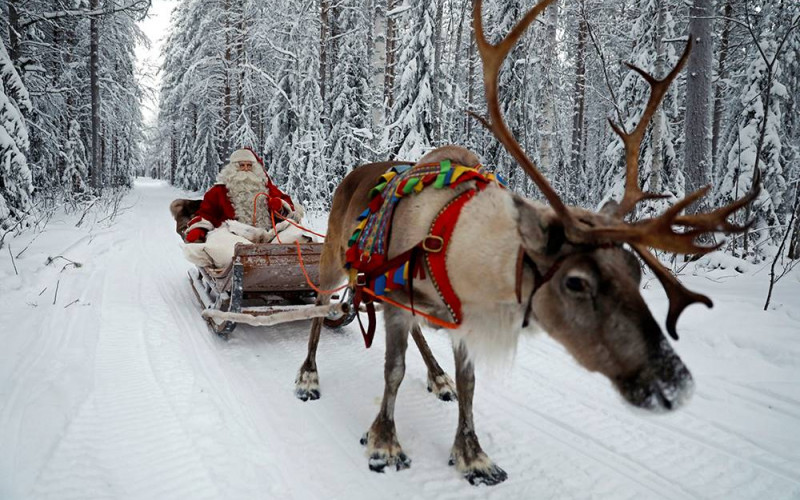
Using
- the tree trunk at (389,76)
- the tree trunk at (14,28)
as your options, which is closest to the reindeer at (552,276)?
the tree trunk at (14,28)

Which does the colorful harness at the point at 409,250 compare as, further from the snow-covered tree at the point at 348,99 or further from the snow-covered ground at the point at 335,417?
the snow-covered tree at the point at 348,99

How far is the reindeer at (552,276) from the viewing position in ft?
5.47

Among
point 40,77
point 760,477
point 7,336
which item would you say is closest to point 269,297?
point 7,336

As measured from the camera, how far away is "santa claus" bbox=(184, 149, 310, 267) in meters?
5.51

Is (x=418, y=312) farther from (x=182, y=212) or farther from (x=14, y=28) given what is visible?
(x=14, y=28)

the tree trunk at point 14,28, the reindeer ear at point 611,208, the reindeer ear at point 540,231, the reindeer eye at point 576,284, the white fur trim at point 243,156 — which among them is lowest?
the reindeer eye at point 576,284

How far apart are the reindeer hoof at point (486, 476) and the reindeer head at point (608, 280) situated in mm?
1109

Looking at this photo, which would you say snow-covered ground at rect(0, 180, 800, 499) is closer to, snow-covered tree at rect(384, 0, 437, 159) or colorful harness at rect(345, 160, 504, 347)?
colorful harness at rect(345, 160, 504, 347)

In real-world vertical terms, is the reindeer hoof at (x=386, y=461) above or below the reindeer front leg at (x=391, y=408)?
below

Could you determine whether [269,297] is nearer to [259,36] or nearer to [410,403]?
[410,403]

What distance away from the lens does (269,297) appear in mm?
5086

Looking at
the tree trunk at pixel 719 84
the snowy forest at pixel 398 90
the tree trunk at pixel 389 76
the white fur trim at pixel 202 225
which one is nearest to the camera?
the white fur trim at pixel 202 225

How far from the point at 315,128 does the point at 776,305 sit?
14361mm

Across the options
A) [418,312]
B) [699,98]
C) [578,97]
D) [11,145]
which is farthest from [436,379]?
[578,97]
